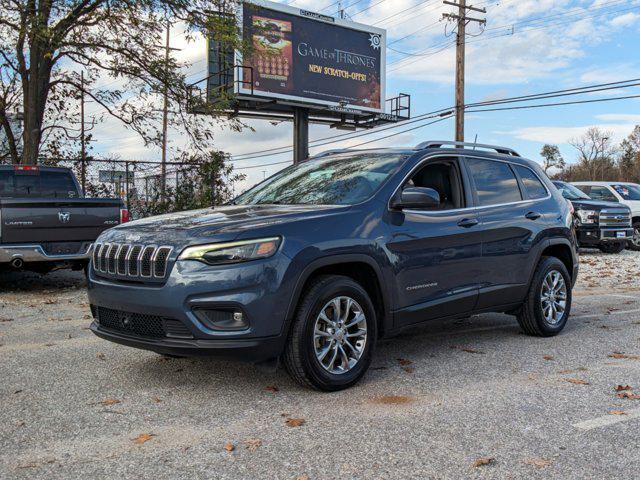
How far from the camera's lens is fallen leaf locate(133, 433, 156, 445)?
11.9 feet

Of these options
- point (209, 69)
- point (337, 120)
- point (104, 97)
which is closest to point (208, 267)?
point (104, 97)

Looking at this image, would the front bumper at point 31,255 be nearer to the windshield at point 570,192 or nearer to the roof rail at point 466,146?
the roof rail at point 466,146

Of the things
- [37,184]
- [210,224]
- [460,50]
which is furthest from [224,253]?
[460,50]

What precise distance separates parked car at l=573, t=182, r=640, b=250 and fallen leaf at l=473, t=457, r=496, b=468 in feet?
53.5

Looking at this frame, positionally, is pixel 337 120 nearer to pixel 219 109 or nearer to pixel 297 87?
pixel 297 87

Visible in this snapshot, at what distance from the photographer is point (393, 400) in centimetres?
435

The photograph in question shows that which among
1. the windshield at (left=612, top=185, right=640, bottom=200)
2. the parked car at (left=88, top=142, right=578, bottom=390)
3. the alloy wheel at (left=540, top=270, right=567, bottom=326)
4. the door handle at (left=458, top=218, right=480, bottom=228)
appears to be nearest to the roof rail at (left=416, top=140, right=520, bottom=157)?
the parked car at (left=88, top=142, right=578, bottom=390)

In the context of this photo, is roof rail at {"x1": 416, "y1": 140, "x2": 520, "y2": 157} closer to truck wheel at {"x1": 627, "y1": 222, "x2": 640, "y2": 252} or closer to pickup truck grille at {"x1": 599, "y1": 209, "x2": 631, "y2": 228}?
pickup truck grille at {"x1": 599, "y1": 209, "x2": 631, "y2": 228}

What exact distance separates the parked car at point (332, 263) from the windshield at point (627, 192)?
13.5 meters

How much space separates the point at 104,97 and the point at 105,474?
1449 cm

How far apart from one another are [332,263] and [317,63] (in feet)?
92.6

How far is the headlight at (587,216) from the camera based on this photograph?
53.6 feet

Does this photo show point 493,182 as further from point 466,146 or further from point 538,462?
point 538,462

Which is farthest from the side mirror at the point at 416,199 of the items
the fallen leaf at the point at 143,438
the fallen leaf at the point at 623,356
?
the fallen leaf at the point at 143,438
